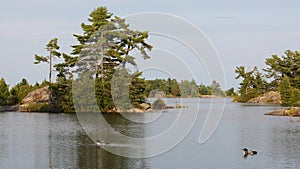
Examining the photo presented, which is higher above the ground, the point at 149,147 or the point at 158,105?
the point at 158,105

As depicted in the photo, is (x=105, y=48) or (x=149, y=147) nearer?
(x=149, y=147)

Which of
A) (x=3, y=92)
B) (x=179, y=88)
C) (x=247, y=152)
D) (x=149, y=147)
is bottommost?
(x=247, y=152)

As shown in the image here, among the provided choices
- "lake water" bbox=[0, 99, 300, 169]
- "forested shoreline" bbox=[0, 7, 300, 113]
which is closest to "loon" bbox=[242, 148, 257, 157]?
"lake water" bbox=[0, 99, 300, 169]

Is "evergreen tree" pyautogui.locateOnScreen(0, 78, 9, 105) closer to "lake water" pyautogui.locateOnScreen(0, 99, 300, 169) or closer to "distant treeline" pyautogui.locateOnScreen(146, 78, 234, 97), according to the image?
"distant treeline" pyautogui.locateOnScreen(146, 78, 234, 97)

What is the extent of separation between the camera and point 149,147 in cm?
3069

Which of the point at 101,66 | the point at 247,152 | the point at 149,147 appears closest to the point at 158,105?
the point at 101,66

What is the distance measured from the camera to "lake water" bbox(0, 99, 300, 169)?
25.2 m

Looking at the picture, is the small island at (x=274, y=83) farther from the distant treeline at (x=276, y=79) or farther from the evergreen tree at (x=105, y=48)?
the evergreen tree at (x=105, y=48)

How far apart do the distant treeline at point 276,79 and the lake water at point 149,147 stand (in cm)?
4138

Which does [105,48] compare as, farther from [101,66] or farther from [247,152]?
[247,152]

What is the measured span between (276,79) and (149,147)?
7303 cm

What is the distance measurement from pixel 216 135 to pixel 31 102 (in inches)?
1363

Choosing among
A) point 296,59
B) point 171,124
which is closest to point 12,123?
point 171,124

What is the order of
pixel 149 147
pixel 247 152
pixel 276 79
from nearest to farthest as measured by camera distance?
pixel 247 152, pixel 149 147, pixel 276 79
